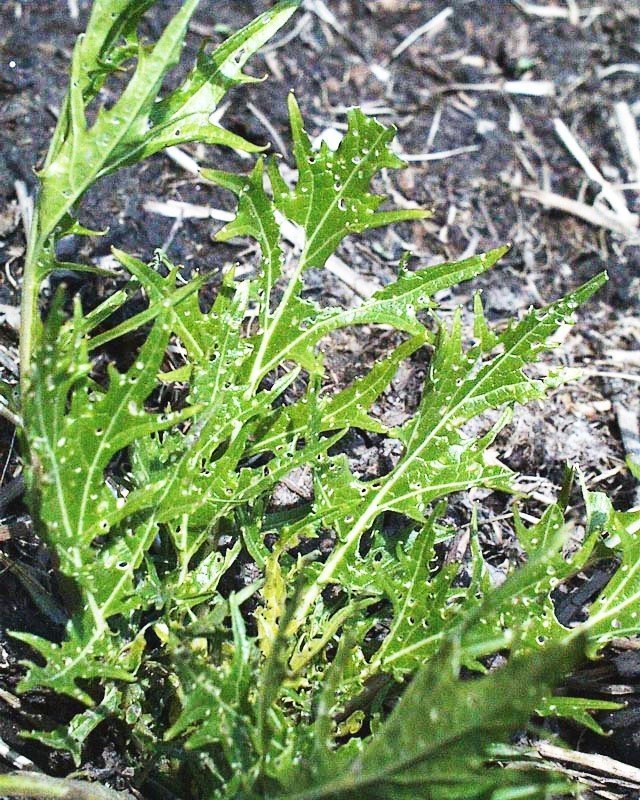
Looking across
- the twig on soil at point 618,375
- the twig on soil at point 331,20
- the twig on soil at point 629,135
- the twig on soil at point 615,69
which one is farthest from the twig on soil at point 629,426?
the twig on soil at point 331,20

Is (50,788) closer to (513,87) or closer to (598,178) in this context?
(598,178)

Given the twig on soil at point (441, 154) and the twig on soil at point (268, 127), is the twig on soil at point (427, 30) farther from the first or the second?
the twig on soil at point (268, 127)

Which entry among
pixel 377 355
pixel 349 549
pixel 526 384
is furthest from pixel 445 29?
pixel 349 549

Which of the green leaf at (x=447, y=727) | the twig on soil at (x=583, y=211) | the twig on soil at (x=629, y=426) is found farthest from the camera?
the twig on soil at (x=583, y=211)

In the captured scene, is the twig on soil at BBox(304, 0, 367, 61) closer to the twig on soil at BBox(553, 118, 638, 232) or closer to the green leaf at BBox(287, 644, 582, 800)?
the twig on soil at BBox(553, 118, 638, 232)

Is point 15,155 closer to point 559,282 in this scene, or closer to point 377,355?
point 377,355
